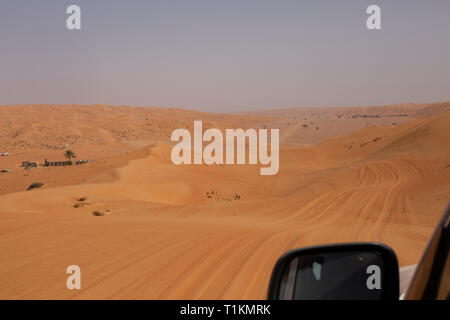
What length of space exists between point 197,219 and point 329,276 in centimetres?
987

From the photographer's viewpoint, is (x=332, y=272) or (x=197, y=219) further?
(x=197, y=219)

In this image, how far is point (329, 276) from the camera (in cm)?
217

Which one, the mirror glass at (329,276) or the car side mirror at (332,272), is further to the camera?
the mirror glass at (329,276)

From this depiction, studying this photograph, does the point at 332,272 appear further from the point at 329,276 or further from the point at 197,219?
the point at 197,219

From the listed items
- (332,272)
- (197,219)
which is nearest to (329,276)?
(332,272)

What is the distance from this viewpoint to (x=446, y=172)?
17.7 meters

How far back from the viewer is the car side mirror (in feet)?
6.36

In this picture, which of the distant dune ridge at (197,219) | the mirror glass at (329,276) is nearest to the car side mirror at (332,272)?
the mirror glass at (329,276)

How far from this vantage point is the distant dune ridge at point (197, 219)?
6.08m

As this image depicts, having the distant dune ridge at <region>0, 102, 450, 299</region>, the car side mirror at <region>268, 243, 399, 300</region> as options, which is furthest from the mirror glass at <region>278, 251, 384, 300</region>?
the distant dune ridge at <region>0, 102, 450, 299</region>

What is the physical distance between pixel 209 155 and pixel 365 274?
32204mm

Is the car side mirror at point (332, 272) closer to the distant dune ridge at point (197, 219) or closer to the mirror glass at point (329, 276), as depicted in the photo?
the mirror glass at point (329, 276)
